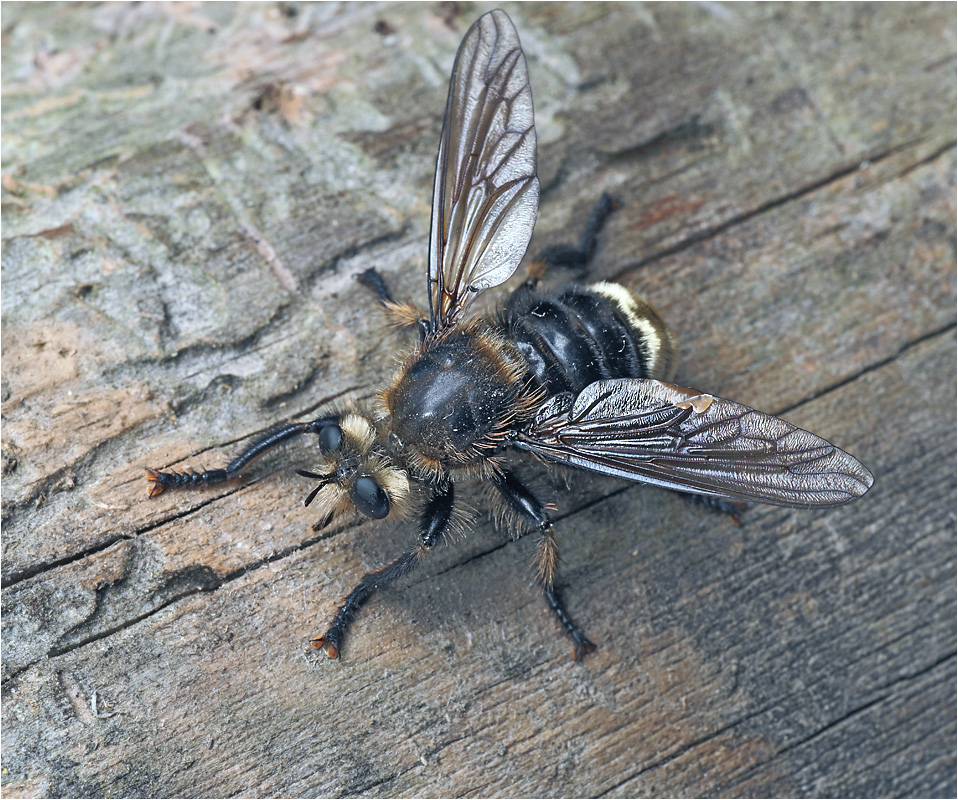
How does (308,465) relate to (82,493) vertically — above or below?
below

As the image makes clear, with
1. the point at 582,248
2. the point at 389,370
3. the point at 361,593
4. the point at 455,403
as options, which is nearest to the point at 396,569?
the point at 361,593

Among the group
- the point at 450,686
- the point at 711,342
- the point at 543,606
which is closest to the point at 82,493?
the point at 450,686

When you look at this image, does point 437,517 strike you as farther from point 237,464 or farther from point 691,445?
point 691,445

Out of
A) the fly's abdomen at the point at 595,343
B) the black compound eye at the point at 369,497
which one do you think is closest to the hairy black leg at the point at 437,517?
the black compound eye at the point at 369,497

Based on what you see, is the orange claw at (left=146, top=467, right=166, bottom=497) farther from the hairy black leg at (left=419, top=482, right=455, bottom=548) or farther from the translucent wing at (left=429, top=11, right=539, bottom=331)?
the translucent wing at (left=429, top=11, right=539, bottom=331)

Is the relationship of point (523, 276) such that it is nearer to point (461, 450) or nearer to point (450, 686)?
point (461, 450)

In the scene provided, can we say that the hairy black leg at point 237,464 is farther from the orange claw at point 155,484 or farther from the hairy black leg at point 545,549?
the hairy black leg at point 545,549
